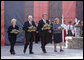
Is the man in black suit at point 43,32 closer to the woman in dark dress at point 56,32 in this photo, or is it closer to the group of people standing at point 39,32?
the group of people standing at point 39,32

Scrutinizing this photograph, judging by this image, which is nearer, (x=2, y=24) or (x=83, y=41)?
(x=83, y=41)

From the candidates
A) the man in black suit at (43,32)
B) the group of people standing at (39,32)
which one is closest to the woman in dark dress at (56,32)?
the group of people standing at (39,32)

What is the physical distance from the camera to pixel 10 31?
37.2 ft

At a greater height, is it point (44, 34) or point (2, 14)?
point (2, 14)

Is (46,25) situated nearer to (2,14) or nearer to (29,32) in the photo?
(29,32)

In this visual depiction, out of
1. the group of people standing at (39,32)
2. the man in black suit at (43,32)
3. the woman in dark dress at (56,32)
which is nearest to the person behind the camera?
the group of people standing at (39,32)

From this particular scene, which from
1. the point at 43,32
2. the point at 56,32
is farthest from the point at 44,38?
the point at 56,32

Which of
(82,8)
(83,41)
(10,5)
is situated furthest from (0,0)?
(82,8)

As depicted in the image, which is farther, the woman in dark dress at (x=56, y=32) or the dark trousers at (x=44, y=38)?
the woman in dark dress at (x=56, y=32)

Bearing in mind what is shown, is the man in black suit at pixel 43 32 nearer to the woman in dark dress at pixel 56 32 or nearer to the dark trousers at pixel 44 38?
the dark trousers at pixel 44 38

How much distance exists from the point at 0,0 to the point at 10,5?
2.25 ft

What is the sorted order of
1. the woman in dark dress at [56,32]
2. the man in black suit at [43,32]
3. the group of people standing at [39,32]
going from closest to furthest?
the group of people standing at [39,32] → the man in black suit at [43,32] → the woman in dark dress at [56,32]

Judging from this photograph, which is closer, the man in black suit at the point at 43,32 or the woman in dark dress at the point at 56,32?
the man in black suit at the point at 43,32

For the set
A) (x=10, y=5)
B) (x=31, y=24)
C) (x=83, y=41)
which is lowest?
(x=83, y=41)
